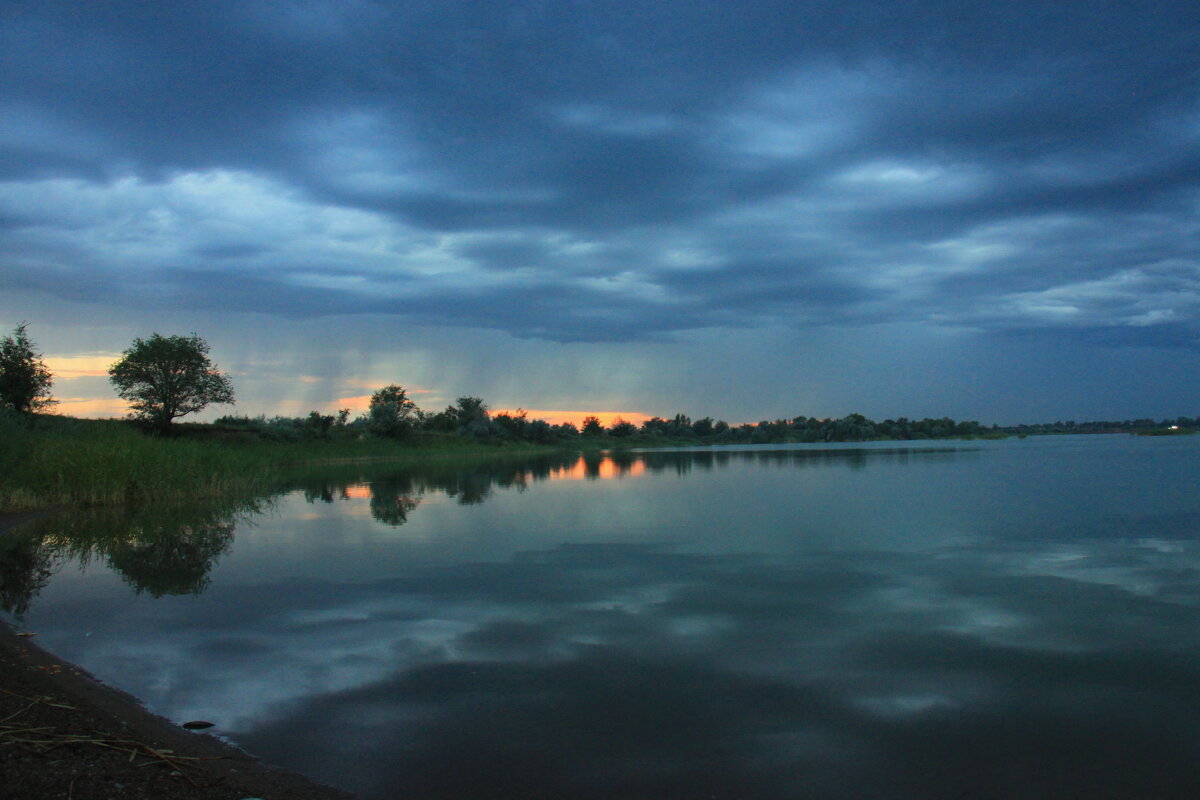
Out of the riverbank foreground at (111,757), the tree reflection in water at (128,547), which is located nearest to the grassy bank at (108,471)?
the tree reflection in water at (128,547)

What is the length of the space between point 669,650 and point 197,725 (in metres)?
4.34

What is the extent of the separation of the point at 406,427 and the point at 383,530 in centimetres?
6783

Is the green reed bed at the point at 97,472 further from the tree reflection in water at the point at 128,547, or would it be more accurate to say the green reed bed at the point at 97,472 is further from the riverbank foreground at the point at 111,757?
the riverbank foreground at the point at 111,757

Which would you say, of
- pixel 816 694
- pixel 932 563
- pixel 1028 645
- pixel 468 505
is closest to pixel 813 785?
pixel 816 694

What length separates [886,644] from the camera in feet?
26.8

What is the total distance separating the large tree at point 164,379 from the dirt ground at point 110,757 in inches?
2286

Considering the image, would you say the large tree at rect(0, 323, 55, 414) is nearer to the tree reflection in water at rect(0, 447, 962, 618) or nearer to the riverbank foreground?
the tree reflection in water at rect(0, 447, 962, 618)

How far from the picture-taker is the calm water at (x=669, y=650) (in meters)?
5.39

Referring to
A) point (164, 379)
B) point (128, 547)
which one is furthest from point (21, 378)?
point (128, 547)

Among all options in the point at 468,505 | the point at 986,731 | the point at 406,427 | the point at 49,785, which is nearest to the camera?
the point at 49,785

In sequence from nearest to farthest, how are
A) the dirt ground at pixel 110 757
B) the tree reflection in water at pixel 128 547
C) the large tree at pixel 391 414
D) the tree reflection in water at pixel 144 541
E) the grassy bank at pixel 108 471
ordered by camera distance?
the dirt ground at pixel 110 757
the tree reflection in water at pixel 128 547
the tree reflection in water at pixel 144 541
the grassy bank at pixel 108 471
the large tree at pixel 391 414

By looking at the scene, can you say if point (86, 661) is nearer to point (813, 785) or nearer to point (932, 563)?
point (813, 785)

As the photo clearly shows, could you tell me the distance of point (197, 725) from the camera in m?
6.14

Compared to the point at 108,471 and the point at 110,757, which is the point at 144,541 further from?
the point at 110,757
